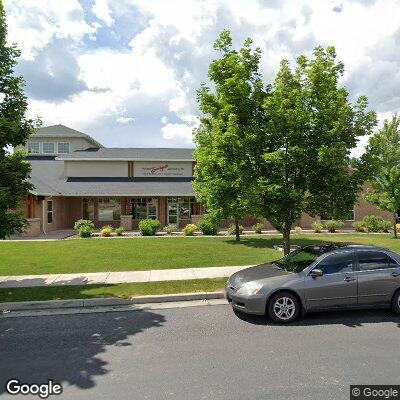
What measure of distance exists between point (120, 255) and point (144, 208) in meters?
16.0

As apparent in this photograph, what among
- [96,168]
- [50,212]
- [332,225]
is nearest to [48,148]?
[96,168]

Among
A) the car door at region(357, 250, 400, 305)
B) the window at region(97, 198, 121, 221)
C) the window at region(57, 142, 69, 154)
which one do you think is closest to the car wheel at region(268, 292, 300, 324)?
the car door at region(357, 250, 400, 305)

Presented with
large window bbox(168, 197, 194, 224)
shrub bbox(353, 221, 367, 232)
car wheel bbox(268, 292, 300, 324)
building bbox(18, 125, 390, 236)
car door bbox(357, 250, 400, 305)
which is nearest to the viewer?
car wheel bbox(268, 292, 300, 324)

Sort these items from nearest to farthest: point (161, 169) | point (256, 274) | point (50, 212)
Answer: point (256, 274) < point (50, 212) < point (161, 169)

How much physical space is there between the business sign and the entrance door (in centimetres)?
325

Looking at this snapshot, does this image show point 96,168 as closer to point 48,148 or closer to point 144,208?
point 144,208

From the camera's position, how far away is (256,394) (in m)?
4.70

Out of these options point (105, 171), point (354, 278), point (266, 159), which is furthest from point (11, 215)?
point (105, 171)

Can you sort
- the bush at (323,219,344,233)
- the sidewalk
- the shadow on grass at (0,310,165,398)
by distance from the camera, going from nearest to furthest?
the shadow on grass at (0,310,165,398) < the sidewalk < the bush at (323,219,344,233)

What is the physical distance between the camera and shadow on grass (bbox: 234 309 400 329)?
7.53m

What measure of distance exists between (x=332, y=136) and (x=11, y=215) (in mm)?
9305

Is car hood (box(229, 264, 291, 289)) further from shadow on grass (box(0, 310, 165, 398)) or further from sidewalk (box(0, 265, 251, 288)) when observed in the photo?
sidewalk (box(0, 265, 251, 288))

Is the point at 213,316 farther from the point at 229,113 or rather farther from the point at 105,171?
the point at 105,171

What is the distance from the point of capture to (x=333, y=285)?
25.5 ft
